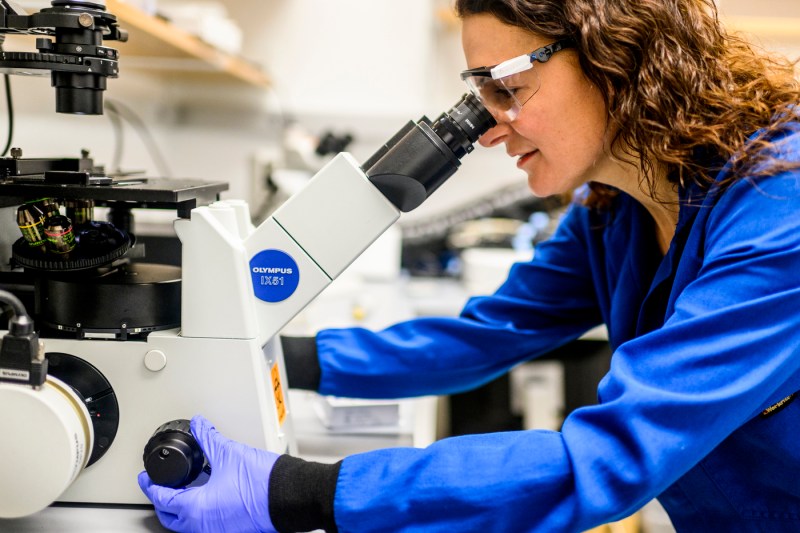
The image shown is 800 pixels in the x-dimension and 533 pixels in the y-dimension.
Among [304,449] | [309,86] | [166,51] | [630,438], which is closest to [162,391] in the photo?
[304,449]

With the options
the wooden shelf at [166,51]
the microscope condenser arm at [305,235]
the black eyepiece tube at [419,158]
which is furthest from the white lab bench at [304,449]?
the wooden shelf at [166,51]

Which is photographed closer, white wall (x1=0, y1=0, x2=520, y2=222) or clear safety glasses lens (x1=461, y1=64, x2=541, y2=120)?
clear safety glasses lens (x1=461, y1=64, x2=541, y2=120)

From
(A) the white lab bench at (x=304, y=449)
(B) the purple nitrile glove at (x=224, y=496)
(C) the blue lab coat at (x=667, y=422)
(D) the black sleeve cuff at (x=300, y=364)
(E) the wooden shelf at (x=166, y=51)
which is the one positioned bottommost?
(A) the white lab bench at (x=304, y=449)

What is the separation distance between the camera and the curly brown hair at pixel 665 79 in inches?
36.1

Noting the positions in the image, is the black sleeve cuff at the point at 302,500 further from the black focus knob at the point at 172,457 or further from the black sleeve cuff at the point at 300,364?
the black sleeve cuff at the point at 300,364

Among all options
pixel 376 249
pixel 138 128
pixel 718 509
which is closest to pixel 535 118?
pixel 718 509

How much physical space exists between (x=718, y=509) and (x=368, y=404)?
553 mm

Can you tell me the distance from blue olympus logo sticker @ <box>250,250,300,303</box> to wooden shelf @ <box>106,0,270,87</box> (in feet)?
1.75

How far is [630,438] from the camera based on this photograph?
0.71 meters

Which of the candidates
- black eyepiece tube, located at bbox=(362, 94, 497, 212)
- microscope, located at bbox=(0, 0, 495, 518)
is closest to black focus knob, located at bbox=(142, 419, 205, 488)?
microscope, located at bbox=(0, 0, 495, 518)

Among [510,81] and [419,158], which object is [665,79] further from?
[419,158]

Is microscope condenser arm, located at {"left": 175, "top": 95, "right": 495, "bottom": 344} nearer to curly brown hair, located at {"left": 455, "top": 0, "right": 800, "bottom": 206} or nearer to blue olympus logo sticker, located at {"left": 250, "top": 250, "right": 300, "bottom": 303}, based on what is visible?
blue olympus logo sticker, located at {"left": 250, "top": 250, "right": 300, "bottom": 303}

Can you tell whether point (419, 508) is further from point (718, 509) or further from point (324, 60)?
point (324, 60)

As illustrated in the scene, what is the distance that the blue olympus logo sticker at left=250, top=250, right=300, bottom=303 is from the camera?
0.86 metres
